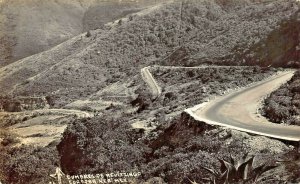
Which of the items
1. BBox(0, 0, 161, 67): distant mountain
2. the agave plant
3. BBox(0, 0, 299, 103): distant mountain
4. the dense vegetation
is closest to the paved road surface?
the dense vegetation

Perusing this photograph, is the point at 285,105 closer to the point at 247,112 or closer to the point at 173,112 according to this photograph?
the point at 247,112

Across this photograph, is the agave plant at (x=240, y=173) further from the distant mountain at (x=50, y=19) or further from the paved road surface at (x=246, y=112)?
the distant mountain at (x=50, y=19)

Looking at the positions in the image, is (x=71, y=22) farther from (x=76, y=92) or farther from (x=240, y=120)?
(x=240, y=120)

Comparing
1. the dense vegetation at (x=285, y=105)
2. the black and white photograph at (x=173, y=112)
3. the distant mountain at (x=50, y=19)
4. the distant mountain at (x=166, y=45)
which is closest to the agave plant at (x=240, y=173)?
the black and white photograph at (x=173, y=112)

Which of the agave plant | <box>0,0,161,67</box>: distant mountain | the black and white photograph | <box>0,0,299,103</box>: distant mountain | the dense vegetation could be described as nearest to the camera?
the agave plant

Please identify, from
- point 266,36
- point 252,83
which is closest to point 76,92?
point 266,36

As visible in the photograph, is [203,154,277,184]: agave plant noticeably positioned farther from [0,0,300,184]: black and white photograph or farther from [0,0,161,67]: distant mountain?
[0,0,161,67]: distant mountain
